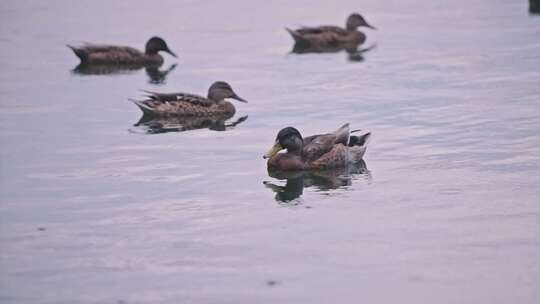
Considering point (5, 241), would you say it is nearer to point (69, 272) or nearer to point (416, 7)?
point (69, 272)

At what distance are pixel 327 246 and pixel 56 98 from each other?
1045 cm

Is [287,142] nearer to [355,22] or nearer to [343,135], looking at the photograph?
[343,135]

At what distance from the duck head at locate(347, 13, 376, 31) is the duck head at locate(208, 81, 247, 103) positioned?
29.4 feet

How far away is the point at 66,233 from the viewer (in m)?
12.8

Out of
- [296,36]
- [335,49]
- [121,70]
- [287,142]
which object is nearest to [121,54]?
[121,70]

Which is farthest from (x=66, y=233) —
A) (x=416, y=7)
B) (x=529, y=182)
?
(x=416, y=7)

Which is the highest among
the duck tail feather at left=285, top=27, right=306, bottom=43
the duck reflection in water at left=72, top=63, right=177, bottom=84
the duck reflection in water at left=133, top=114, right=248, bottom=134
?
the duck tail feather at left=285, top=27, right=306, bottom=43

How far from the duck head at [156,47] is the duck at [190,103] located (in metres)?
5.55

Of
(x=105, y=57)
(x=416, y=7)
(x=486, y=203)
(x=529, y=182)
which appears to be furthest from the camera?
(x=416, y=7)

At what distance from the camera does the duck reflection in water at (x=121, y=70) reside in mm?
24984

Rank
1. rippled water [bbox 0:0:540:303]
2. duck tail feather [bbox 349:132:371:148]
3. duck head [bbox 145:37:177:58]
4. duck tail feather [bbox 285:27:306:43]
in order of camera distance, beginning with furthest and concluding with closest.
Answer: duck tail feather [bbox 285:27:306:43] < duck head [bbox 145:37:177:58] < duck tail feather [bbox 349:132:371:148] < rippled water [bbox 0:0:540:303]

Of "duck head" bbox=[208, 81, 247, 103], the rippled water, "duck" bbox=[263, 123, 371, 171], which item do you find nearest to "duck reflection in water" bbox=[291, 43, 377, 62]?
the rippled water

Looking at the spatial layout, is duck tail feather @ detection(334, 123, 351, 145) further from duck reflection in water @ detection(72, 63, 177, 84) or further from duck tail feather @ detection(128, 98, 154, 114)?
duck reflection in water @ detection(72, 63, 177, 84)

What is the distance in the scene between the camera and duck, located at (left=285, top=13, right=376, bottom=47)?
2819 cm
